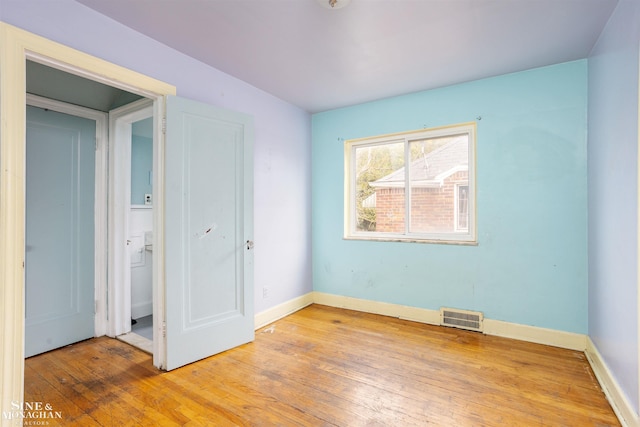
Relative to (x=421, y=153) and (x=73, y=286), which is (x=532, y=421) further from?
(x=73, y=286)

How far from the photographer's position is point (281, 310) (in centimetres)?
368

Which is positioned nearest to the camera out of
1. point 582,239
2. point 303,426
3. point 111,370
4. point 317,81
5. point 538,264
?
point 303,426

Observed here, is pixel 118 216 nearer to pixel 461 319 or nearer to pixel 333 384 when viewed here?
pixel 333 384

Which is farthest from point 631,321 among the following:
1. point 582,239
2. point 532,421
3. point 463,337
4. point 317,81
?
point 317,81

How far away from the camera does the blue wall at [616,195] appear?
1735 millimetres

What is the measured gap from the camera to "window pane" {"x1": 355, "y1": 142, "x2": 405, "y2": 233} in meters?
3.77

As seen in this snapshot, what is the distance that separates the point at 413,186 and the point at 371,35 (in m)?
1.80

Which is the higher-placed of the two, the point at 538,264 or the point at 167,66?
the point at 167,66

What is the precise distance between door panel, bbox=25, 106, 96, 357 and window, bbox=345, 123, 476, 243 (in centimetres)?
281

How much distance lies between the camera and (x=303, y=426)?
1.79 meters

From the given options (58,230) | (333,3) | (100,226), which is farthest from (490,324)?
(58,230)

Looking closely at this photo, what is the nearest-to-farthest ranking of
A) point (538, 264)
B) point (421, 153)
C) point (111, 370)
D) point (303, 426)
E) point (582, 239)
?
point (303, 426), point (111, 370), point (582, 239), point (538, 264), point (421, 153)

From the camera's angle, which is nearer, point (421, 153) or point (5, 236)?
point (5, 236)

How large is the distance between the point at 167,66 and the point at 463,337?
3576 mm
